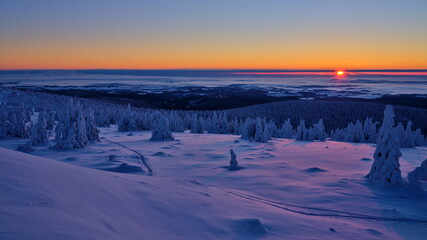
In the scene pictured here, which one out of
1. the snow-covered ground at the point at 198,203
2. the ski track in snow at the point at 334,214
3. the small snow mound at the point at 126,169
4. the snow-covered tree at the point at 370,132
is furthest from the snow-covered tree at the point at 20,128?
the snow-covered tree at the point at 370,132

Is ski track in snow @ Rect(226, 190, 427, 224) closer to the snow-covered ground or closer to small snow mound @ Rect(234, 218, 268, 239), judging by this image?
the snow-covered ground

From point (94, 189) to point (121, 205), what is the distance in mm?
565

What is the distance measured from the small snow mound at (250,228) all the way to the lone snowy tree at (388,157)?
542 centimetres

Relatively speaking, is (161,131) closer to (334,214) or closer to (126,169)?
(126,169)

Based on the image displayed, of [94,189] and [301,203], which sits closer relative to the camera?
[94,189]

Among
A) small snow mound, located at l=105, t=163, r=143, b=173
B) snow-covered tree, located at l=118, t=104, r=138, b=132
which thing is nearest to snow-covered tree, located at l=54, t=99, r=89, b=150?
→ small snow mound, located at l=105, t=163, r=143, b=173

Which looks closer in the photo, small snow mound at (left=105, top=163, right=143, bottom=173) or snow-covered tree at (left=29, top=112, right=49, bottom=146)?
small snow mound at (left=105, top=163, right=143, bottom=173)

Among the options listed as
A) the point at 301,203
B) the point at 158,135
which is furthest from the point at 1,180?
the point at 158,135

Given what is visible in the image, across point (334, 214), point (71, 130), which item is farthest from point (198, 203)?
point (71, 130)

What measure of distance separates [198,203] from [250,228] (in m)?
1.32

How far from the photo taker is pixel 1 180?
3.99 metres

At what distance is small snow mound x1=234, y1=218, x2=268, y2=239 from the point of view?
16.9ft

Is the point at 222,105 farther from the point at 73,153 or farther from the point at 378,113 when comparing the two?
Result: the point at 73,153

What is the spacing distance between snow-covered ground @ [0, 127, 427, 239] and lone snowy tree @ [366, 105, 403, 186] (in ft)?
1.28
